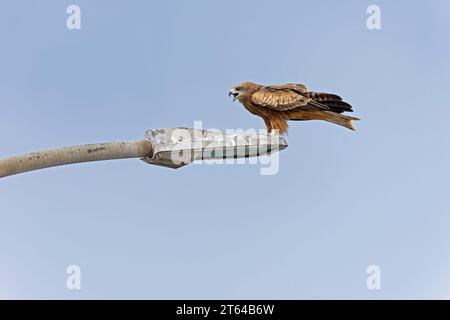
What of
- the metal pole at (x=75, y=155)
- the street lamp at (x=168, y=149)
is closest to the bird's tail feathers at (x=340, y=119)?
the street lamp at (x=168, y=149)

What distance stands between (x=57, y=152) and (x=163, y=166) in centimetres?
167

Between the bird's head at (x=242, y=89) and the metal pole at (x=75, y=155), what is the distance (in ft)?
9.98

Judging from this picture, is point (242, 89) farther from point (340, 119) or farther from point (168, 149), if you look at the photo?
point (168, 149)

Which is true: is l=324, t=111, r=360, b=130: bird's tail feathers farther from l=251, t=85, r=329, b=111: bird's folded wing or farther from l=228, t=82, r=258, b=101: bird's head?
l=228, t=82, r=258, b=101: bird's head

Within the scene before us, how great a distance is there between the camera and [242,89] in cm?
1152

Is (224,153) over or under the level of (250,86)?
under

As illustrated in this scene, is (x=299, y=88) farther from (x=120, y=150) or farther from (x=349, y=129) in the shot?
(x=120, y=150)

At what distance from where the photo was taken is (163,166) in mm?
9047

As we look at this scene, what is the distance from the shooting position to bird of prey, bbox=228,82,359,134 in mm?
11000

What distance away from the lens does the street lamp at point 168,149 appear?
7.59 meters

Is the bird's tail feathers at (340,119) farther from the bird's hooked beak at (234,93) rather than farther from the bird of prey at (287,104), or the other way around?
the bird's hooked beak at (234,93)

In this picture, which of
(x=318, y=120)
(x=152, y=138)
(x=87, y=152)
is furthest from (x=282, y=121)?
(x=87, y=152)

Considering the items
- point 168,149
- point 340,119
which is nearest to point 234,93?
point 340,119

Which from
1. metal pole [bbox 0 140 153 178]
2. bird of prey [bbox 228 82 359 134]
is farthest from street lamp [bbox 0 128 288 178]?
bird of prey [bbox 228 82 359 134]
